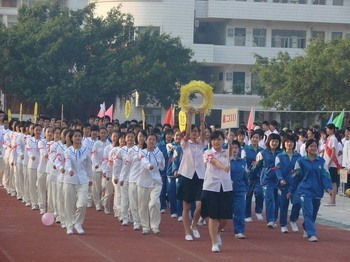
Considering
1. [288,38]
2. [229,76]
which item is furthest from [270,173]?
[288,38]

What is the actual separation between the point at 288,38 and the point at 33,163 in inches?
1646

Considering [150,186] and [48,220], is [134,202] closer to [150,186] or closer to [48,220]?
[150,186]

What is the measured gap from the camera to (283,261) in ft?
45.1

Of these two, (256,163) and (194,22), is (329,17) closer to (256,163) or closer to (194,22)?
(194,22)

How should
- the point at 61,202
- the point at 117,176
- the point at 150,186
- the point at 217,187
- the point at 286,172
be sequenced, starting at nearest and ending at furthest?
the point at 217,187, the point at 150,186, the point at 61,202, the point at 286,172, the point at 117,176

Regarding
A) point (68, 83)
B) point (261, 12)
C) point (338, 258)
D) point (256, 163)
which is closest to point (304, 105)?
point (68, 83)

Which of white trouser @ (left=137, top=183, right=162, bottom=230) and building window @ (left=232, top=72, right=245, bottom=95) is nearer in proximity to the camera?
white trouser @ (left=137, top=183, right=162, bottom=230)

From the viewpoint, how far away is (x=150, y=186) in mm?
17062

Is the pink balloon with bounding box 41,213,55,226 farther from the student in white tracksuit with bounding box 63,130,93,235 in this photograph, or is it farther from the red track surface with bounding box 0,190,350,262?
the student in white tracksuit with bounding box 63,130,93,235

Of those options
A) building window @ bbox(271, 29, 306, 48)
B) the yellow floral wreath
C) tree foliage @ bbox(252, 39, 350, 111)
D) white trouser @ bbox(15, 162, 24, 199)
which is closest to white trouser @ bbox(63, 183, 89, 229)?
the yellow floral wreath

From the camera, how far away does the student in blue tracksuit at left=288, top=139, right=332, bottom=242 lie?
641 inches

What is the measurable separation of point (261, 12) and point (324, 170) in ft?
145

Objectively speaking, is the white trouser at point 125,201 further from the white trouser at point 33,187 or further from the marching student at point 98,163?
the white trouser at point 33,187

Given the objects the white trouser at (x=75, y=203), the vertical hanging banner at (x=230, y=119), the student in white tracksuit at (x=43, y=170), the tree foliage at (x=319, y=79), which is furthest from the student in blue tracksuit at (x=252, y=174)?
the tree foliage at (x=319, y=79)
